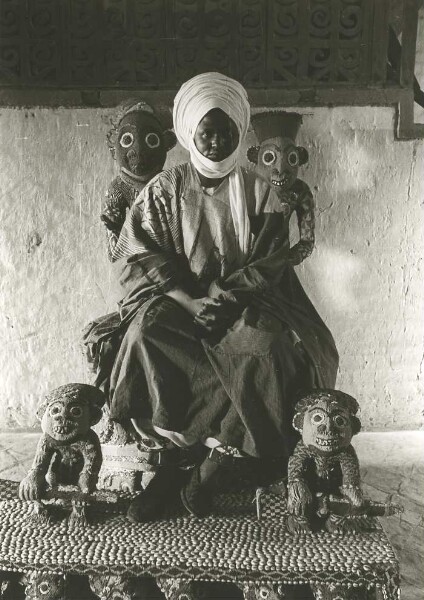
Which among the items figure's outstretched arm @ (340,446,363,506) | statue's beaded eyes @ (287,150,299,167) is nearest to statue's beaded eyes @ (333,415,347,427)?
figure's outstretched arm @ (340,446,363,506)

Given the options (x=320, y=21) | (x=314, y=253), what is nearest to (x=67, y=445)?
(x=314, y=253)

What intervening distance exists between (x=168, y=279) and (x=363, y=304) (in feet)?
5.13

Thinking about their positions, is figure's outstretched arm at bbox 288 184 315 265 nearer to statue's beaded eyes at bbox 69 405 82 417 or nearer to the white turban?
the white turban

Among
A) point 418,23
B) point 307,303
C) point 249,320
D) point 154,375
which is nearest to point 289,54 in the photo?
point 418,23

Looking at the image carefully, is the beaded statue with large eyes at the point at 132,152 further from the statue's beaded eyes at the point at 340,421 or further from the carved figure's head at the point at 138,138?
the statue's beaded eyes at the point at 340,421

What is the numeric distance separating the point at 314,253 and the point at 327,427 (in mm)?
1656

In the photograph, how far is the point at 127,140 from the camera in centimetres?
296

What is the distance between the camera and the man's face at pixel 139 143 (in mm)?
2939

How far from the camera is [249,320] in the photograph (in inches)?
96.6

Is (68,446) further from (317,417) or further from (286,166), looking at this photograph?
(286,166)

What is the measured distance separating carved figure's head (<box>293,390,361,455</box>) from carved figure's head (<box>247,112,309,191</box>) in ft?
3.91

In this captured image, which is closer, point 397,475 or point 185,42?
point 397,475

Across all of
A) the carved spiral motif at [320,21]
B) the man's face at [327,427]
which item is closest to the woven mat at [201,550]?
the man's face at [327,427]

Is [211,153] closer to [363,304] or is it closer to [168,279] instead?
[168,279]
